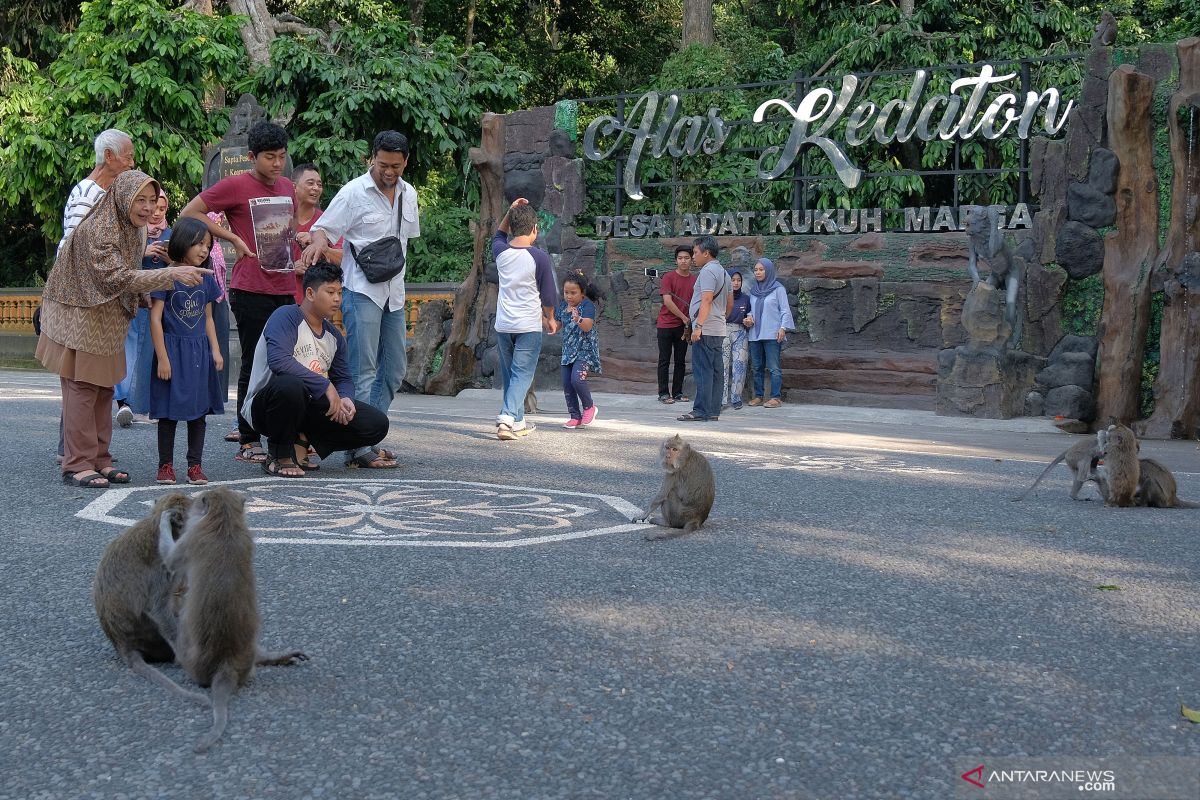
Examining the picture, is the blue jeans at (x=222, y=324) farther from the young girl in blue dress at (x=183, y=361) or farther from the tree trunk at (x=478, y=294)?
the tree trunk at (x=478, y=294)

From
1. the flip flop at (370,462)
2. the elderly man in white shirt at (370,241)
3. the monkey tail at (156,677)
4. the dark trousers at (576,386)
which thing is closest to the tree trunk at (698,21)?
the dark trousers at (576,386)

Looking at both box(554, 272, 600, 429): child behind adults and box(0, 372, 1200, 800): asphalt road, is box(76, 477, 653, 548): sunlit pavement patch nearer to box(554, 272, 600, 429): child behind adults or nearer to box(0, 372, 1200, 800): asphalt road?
box(0, 372, 1200, 800): asphalt road

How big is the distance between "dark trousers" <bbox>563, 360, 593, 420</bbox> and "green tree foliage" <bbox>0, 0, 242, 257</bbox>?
12698mm

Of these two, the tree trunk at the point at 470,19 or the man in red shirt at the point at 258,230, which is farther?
the tree trunk at the point at 470,19

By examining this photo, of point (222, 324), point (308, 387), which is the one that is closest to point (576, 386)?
point (222, 324)

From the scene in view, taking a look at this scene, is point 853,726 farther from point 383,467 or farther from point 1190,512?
point 383,467

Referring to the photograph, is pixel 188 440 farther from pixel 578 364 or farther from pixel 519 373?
pixel 578 364

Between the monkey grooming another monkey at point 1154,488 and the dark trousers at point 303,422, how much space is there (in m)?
4.56

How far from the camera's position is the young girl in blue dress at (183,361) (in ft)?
24.7

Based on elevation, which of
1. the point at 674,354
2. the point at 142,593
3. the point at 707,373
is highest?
the point at 674,354

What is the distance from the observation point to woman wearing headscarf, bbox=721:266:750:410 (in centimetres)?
1499

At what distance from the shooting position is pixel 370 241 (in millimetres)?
8523

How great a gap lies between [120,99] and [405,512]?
60.1ft

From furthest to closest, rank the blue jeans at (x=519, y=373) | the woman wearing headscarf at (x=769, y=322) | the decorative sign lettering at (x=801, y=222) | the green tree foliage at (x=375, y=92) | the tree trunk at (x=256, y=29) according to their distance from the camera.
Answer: the tree trunk at (x=256, y=29)
the green tree foliage at (x=375, y=92)
the decorative sign lettering at (x=801, y=222)
the woman wearing headscarf at (x=769, y=322)
the blue jeans at (x=519, y=373)
